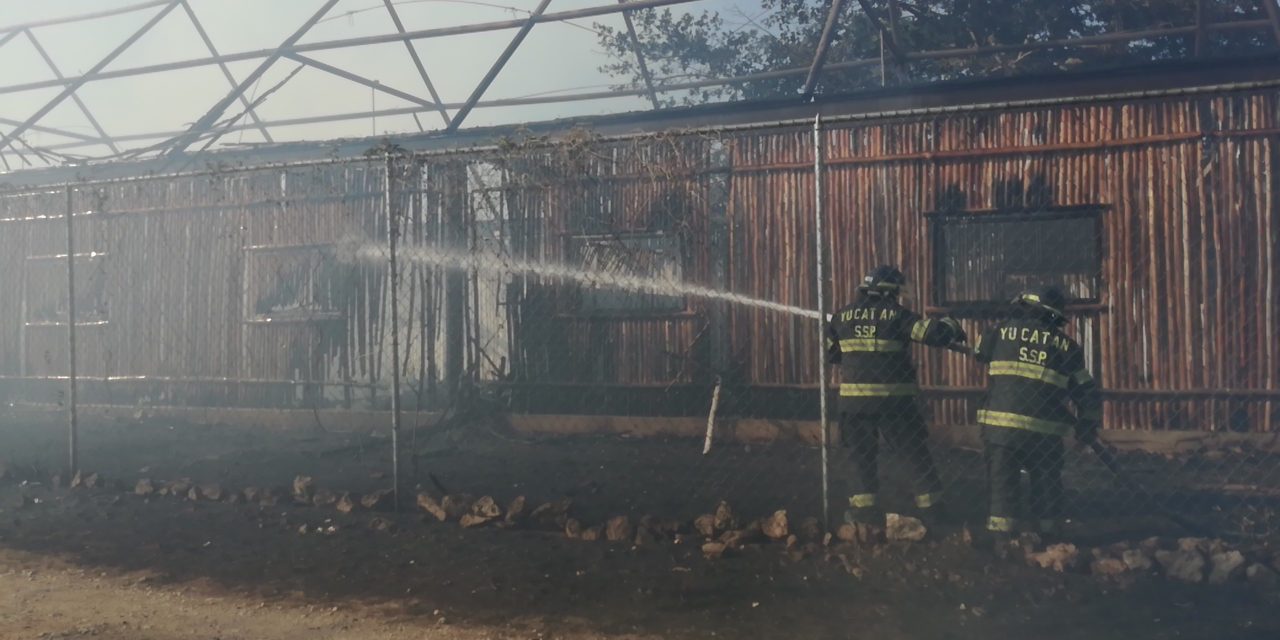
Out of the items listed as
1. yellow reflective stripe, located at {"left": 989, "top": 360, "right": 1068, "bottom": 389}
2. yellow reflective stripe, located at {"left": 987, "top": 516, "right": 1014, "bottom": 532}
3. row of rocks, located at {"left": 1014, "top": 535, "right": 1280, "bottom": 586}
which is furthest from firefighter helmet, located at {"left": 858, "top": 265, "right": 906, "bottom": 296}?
row of rocks, located at {"left": 1014, "top": 535, "right": 1280, "bottom": 586}

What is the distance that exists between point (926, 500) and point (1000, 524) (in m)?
0.52

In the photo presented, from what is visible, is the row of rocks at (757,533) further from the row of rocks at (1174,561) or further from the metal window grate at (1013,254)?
the metal window grate at (1013,254)

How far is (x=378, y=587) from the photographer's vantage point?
18.5ft

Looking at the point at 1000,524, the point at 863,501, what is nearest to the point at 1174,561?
the point at 1000,524

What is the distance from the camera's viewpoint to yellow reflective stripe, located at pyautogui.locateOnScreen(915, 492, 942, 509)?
21.3 feet

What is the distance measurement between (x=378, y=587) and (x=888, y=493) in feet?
13.0

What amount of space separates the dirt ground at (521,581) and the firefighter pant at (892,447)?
1.13ft

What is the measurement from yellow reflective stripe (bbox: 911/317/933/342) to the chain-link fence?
→ 3 centimetres

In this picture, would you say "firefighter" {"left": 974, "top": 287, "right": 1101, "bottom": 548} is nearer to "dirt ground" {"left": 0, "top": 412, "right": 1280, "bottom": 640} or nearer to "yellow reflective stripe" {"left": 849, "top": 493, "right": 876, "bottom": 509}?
"dirt ground" {"left": 0, "top": 412, "right": 1280, "bottom": 640}

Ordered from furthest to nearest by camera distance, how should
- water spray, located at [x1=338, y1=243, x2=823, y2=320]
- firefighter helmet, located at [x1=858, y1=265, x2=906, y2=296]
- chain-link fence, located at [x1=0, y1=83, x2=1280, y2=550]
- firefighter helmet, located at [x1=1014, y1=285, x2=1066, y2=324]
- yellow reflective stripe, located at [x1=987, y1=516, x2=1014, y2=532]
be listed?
water spray, located at [x1=338, y1=243, x2=823, y2=320] → chain-link fence, located at [x1=0, y1=83, x2=1280, y2=550] → firefighter helmet, located at [x1=858, y1=265, x2=906, y2=296] → firefighter helmet, located at [x1=1014, y1=285, x2=1066, y2=324] → yellow reflective stripe, located at [x1=987, y1=516, x2=1014, y2=532]

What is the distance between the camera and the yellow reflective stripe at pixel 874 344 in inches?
258

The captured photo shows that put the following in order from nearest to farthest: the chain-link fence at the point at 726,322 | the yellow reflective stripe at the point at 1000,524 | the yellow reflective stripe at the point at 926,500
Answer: the yellow reflective stripe at the point at 1000,524 < the yellow reflective stripe at the point at 926,500 < the chain-link fence at the point at 726,322

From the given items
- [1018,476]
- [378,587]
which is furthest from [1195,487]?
[378,587]

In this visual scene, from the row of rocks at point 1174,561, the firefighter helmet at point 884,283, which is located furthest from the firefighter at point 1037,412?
the firefighter helmet at point 884,283
